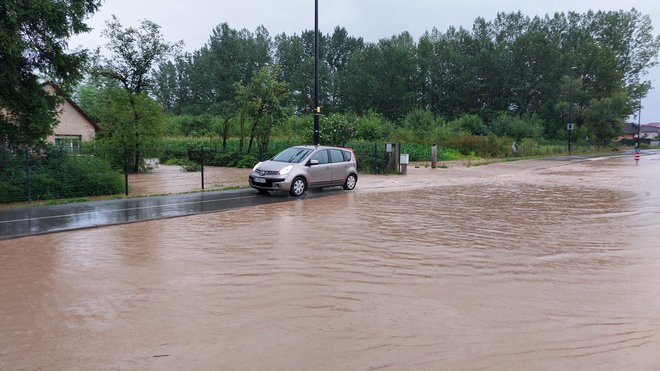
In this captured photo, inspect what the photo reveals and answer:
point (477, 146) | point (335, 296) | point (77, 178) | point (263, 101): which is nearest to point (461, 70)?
point (477, 146)

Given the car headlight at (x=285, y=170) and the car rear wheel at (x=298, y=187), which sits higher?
the car headlight at (x=285, y=170)

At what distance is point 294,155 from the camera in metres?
17.8

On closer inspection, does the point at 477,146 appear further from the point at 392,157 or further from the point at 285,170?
the point at 285,170

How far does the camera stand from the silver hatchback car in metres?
16.9

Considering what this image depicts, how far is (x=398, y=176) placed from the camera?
26.0 meters

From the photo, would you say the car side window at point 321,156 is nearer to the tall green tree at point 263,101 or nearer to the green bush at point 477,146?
the tall green tree at point 263,101

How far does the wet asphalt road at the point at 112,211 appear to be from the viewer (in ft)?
36.2

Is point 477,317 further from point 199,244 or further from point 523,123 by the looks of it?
point 523,123

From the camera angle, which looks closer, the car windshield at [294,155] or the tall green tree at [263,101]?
the car windshield at [294,155]

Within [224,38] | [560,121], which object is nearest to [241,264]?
[560,121]

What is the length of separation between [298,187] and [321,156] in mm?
1624

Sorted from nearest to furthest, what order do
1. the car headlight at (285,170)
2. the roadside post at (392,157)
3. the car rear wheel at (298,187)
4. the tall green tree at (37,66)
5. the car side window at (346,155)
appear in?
the tall green tree at (37,66) → the car headlight at (285,170) → the car rear wheel at (298,187) → the car side window at (346,155) → the roadside post at (392,157)

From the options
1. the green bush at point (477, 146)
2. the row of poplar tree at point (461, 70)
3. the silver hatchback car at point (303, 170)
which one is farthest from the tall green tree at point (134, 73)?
the row of poplar tree at point (461, 70)

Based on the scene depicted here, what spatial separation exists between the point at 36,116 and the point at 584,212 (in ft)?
51.1
